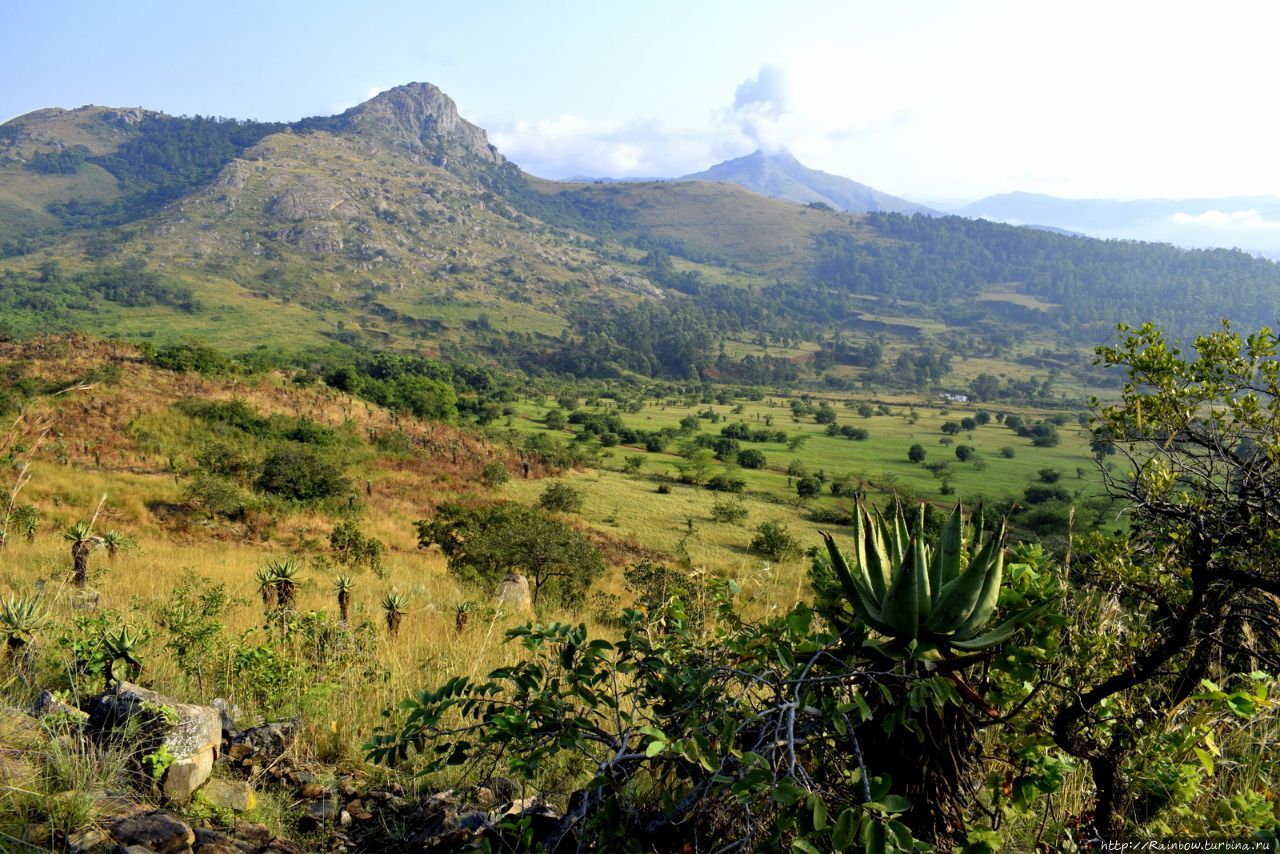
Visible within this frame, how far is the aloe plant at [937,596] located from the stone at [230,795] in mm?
2730

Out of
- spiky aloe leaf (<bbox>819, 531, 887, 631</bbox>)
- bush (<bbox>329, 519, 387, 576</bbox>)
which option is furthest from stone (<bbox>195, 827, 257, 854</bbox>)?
bush (<bbox>329, 519, 387, 576</bbox>)

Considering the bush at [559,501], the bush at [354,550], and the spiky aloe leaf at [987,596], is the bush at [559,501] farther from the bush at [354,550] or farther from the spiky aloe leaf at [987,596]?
Result: the spiky aloe leaf at [987,596]

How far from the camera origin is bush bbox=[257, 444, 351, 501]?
2259 centimetres

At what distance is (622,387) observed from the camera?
114 meters

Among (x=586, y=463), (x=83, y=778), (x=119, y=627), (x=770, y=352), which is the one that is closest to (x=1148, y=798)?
(x=83, y=778)

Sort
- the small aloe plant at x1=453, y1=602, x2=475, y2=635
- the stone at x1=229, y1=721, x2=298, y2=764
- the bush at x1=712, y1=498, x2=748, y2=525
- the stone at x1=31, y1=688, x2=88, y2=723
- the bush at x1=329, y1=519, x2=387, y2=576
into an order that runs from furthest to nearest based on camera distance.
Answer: the bush at x1=712, y1=498, x2=748, y2=525
the bush at x1=329, y1=519, x2=387, y2=576
the small aloe plant at x1=453, y1=602, x2=475, y2=635
the stone at x1=229, y1=721, x2=298, y2=764
the stone at x1=31, y1=688, x2=88, y2=723

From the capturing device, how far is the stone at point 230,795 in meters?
2.82

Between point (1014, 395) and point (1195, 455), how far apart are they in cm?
13585

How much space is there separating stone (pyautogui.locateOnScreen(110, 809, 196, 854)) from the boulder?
407mm

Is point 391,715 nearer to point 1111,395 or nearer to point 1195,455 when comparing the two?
point 1195,455

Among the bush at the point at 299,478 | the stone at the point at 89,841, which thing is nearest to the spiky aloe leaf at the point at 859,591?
the stone at the point at 89,841

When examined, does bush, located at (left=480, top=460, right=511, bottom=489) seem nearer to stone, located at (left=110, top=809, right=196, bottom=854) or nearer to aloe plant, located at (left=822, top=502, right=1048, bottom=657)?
stone, located at (left=110, top=809, right=196, bottom=854)

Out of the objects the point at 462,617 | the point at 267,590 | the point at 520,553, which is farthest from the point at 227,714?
the point at 520,553

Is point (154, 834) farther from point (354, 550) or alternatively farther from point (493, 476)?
point (493, 476)
